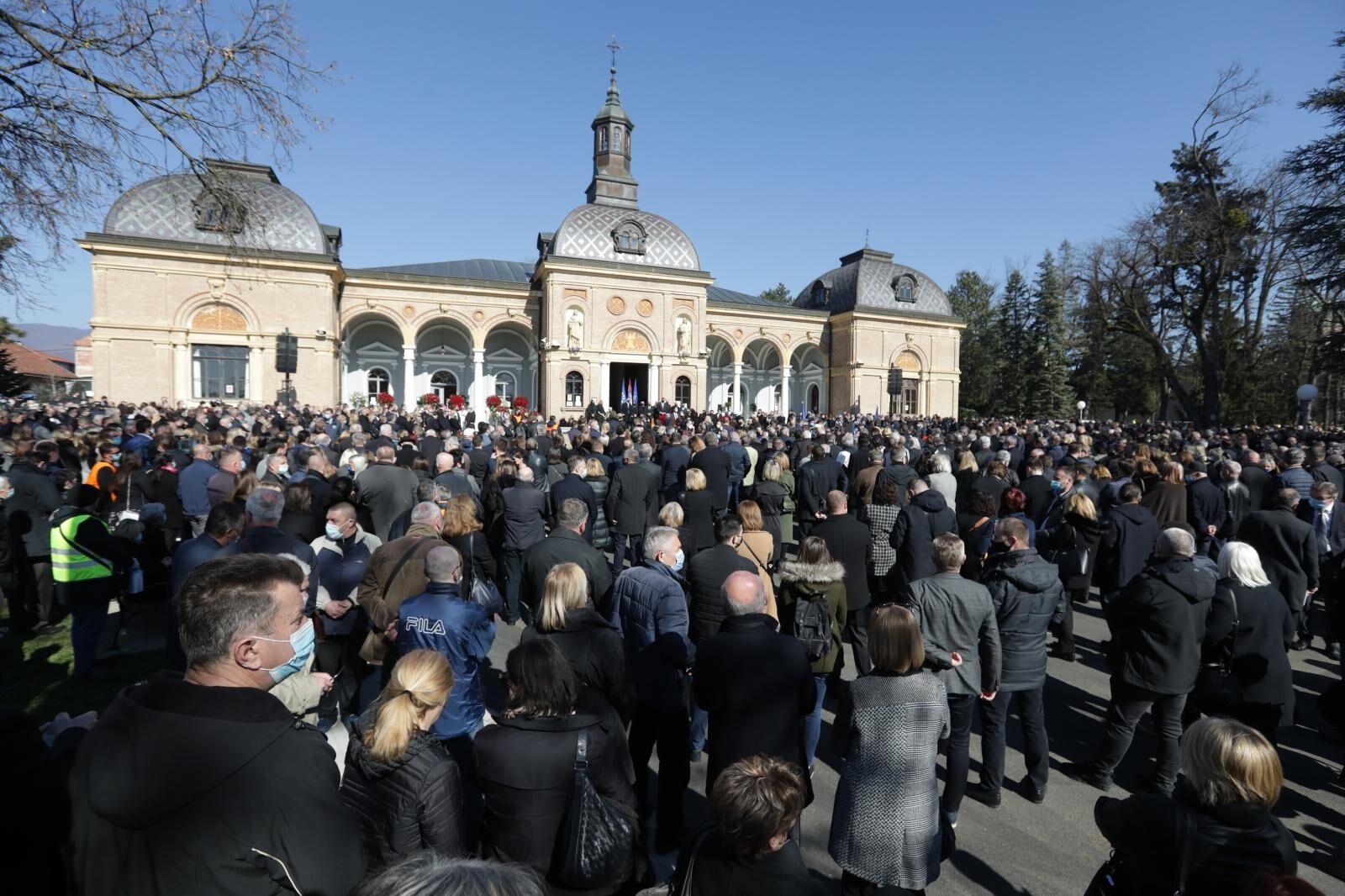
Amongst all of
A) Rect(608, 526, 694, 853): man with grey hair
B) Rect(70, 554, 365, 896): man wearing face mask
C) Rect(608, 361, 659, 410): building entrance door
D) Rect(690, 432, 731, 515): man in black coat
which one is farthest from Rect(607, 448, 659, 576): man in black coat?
Rect(608, 361, 659, 410): building entrance door

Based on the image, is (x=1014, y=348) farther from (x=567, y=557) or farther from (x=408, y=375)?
(x=567, y=557)

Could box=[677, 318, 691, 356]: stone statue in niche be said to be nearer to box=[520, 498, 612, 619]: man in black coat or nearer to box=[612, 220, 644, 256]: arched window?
box=[612, 220, 644, 256]: arched window

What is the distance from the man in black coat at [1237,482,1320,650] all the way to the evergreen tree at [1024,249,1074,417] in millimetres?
40249

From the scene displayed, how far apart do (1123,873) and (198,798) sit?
9.30 ft

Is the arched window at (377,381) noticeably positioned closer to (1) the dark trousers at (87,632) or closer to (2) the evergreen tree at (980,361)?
(1) the dark trousers at (87,632)

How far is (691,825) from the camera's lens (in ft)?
13.2

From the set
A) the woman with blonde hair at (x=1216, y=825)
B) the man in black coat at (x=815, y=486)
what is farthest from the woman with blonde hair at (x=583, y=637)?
the man in black coat at (x=815, y=486)

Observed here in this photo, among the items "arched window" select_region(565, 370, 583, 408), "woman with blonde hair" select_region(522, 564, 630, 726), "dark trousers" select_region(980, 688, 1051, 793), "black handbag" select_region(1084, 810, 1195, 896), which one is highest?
"arched window" select_region(565, 370, 583, 408)

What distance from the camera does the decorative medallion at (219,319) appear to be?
1078 inches

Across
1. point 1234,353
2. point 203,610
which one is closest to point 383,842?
point 203,610

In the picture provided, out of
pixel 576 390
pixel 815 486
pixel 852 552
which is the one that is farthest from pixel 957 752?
pixel 576 390

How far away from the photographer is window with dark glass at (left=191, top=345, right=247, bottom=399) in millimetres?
27484

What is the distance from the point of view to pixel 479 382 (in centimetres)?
3412

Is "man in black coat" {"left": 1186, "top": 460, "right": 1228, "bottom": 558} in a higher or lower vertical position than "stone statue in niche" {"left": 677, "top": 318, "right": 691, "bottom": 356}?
lower
